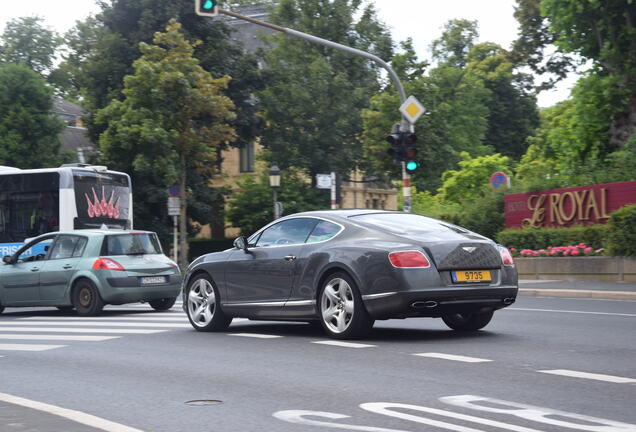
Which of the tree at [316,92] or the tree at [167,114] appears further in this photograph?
the tree at [316,92]

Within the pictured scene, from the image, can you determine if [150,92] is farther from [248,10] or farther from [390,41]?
[248,10]

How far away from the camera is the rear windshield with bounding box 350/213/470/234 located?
38.6ft

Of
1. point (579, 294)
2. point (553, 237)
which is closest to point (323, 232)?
point (579, 294)

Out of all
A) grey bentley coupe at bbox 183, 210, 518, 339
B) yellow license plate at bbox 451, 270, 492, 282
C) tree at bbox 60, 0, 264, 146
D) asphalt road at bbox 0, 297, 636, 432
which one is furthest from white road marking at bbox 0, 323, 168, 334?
tree at bbox 60, 0, 264, 146

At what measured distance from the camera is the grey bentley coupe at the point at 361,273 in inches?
435

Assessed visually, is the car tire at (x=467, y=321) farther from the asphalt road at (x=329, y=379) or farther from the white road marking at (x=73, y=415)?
the white road marking at (x=73, y=415)

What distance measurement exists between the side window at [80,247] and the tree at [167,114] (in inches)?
867

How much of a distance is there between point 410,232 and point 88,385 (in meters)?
4.26

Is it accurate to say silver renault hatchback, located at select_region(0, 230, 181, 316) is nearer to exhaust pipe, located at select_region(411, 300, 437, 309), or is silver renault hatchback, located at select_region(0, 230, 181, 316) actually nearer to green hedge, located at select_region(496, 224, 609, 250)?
exhaust pipe, located at select_region(411, 300, 437, 309)

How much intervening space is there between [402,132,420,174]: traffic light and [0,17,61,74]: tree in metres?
64.0

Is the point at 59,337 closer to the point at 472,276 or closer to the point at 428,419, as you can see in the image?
the point at 472,276

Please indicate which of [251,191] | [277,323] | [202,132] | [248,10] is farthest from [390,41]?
[277,323]

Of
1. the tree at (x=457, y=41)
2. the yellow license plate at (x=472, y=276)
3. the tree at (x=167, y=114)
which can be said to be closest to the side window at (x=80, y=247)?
the yellow license plate at (x=472, y=276)

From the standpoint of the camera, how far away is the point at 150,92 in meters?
41.2
